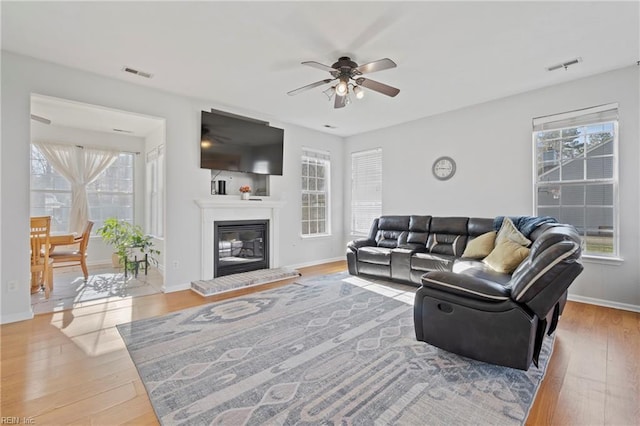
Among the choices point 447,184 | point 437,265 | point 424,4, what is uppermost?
point 424,4

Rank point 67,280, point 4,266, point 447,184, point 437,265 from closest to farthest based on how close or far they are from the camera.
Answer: point 4,266 → point 437,265 → point 67,280 → point 447,184

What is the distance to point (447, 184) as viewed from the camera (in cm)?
512

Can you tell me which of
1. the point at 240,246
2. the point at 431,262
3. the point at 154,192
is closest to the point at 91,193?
the point at 154,192

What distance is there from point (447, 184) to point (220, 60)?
4057mm

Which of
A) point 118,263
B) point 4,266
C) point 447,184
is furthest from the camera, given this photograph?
point 118,263

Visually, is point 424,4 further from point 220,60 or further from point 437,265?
point 437,265

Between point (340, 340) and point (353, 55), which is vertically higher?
point (353, 55)

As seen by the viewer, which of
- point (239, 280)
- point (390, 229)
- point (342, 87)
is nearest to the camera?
point (342, 87)

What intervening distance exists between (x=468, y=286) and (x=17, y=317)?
14.6 feet

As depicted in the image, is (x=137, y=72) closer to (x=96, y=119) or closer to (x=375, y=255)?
(x=96, y=119)

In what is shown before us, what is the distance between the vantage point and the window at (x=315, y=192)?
6125mm

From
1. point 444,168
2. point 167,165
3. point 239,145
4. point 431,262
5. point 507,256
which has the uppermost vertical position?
point 239,145

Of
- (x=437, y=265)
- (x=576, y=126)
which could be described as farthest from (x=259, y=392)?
(x=576, y=126)
